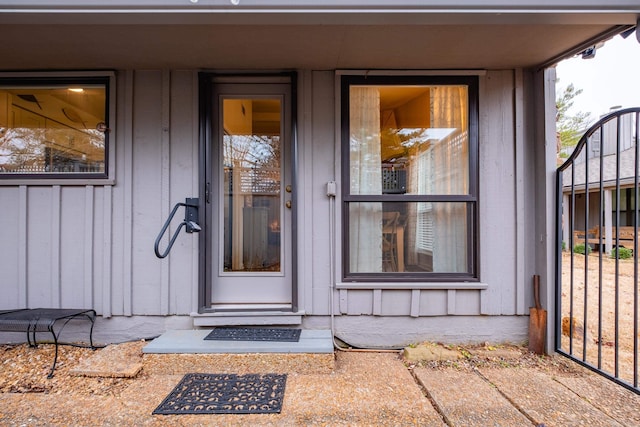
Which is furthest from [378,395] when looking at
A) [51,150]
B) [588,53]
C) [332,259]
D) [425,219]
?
[51,150]

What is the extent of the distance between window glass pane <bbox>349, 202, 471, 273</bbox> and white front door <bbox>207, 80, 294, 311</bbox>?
60 cm

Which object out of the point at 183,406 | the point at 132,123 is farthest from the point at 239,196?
the point at 183,406

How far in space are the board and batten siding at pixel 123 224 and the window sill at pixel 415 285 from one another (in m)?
1.27

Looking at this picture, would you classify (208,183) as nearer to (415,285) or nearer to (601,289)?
(415,285)

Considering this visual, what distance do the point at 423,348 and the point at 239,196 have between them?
1.96 m

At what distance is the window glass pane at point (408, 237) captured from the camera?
2688 millimetres

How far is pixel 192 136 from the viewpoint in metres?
2.63

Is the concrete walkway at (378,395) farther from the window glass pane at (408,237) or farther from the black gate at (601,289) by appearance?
the window glass pane at (408,237)

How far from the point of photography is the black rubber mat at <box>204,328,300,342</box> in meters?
2.35

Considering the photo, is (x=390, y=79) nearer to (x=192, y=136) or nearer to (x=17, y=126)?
(x=192, y=136)

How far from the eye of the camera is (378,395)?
75.5 inches

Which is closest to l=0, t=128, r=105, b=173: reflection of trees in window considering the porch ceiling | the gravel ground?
the porch ceiling

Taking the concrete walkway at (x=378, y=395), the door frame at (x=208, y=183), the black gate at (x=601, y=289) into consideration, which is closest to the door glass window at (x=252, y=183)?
the door frame at (x=208, y=183)

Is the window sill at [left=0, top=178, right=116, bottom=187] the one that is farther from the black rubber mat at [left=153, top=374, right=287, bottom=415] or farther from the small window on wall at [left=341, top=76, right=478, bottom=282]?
the small window on wall at [left=341, top=76, right=478, bottom=282]
